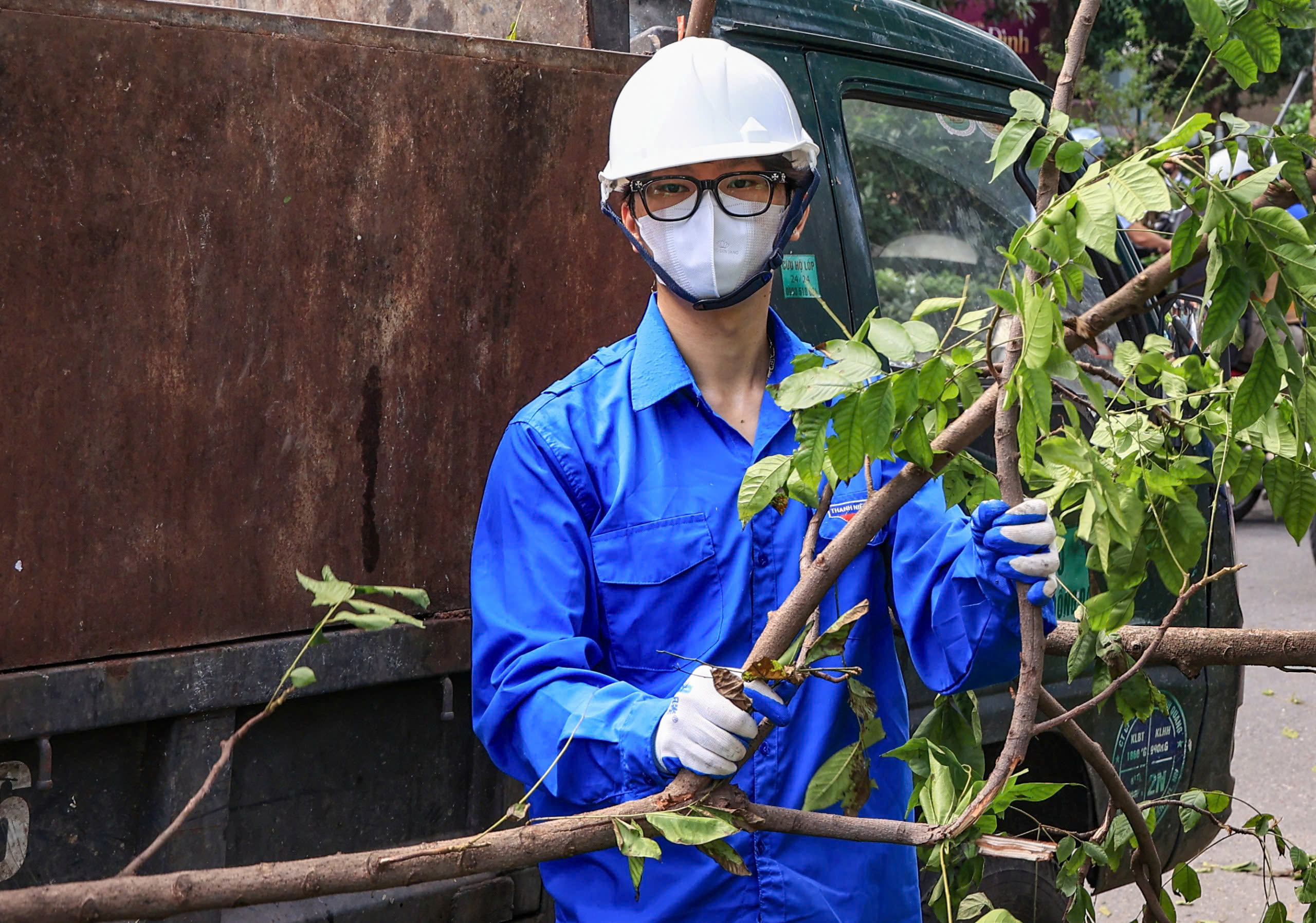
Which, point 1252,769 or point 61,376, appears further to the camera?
point 1252,769

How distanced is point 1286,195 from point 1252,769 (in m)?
4.89

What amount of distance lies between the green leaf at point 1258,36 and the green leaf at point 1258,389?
35 centimetres

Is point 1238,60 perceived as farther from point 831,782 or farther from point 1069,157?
point 831,782

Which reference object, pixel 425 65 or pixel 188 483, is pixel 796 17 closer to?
pixel 425 65

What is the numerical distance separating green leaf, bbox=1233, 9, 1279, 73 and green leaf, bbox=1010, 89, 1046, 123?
25 centimetres

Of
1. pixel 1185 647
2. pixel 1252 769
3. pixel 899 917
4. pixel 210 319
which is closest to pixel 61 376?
pixel 210 319

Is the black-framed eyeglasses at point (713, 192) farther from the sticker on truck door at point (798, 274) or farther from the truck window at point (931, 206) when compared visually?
the truck window at point (931, 206)

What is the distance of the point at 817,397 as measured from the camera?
161 centimetres

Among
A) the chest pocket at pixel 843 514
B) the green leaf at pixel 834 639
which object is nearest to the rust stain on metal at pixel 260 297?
the chest pocket at pixel 843 514

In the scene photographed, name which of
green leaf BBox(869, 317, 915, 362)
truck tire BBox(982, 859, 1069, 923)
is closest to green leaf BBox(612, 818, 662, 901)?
green leaf BBox(869, 317, 915, 362)

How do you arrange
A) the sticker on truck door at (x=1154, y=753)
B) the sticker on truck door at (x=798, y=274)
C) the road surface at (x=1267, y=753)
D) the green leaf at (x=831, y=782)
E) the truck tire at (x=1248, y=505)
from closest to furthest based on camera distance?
1. the green leaf at (x=831, y=782)
2. the sticker on truck door at (x=798, y=274)
3. the sticker on truck door at (x=1154, y=753)
4. the road surface at (x=1267, y=753)
5. the truck tire at (x=1248, y=505)

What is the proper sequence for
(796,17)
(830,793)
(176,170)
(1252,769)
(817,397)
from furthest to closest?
(1252,769) < (796,17) < (176,170) < (830,793) < (817,397)

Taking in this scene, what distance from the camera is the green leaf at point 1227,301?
154 centimetres

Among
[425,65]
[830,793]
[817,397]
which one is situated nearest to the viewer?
[817,397]
